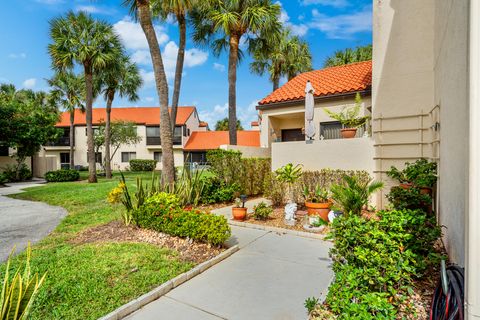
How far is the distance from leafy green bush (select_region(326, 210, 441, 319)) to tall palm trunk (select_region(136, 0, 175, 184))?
6.11 metres

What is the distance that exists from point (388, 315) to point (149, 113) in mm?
37690

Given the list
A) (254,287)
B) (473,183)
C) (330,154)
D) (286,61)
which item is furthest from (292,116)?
(473,183)

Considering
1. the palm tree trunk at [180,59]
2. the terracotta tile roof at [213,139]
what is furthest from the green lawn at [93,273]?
the terracotta tile roof at [213,139]

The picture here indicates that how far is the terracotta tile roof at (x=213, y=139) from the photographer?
3138 centimetres

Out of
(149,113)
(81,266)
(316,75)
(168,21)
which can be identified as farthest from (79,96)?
(81,266)

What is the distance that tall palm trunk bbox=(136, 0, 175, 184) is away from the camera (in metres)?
7.98

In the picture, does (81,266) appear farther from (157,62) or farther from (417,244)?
(157,62)

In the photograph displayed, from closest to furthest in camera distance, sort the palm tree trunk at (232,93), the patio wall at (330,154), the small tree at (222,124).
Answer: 1. the patio wall at (330,154)
2. the palm tree trunk at (232,93)
3. the small tree at (222,124)

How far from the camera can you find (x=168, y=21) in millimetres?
13758

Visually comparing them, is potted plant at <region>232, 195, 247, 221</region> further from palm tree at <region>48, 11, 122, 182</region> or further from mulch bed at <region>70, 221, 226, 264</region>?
palm tree at <region>48, 11, 122, 182</region>

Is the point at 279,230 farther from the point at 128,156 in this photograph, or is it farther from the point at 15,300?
the point at 128,156

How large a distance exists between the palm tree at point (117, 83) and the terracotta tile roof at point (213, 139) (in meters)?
11.7

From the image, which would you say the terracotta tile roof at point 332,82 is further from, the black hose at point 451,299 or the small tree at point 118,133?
the small tree at point 118,133

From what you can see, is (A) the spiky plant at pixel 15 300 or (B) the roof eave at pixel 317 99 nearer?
(A) the spiky plant at pixel 15 300
